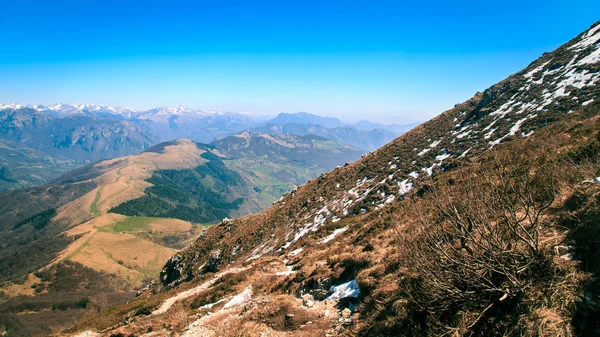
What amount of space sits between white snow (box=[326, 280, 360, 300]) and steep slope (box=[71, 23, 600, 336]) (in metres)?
0.08

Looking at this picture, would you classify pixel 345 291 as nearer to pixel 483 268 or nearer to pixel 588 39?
pixel 483 268

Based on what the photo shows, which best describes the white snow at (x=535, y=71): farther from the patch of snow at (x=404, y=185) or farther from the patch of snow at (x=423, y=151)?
the patch of snow at (x=404, y=185)

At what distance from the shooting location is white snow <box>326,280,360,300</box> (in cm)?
1272

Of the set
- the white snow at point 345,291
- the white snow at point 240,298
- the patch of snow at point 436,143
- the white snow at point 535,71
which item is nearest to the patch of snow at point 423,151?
the patch of snow at point 436,143

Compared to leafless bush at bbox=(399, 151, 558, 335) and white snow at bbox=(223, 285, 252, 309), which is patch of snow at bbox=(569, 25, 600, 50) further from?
white snow at bbox=(223, 285, 252, 309)

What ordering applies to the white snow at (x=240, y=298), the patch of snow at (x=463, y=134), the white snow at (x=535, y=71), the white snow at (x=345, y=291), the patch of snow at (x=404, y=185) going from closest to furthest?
the white snow at (x=345, y=291) → the white snow at (x=240, y=298) → the patch of snow at (x=404, y=185) → the patch of snow at (x=463, y=134) → the white snow at (x=535, y=71)

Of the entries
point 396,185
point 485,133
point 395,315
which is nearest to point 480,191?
point 395,315

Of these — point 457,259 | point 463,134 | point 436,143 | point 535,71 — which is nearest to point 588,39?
point 535,71

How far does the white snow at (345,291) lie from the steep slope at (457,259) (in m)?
0.08

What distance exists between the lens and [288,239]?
3981cm

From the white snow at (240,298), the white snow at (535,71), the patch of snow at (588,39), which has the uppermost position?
the patch of snow at (588,39)

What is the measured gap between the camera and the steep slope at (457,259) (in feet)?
19.4

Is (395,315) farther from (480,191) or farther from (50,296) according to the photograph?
(50,296)

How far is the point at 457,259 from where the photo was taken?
6777 millimetres
